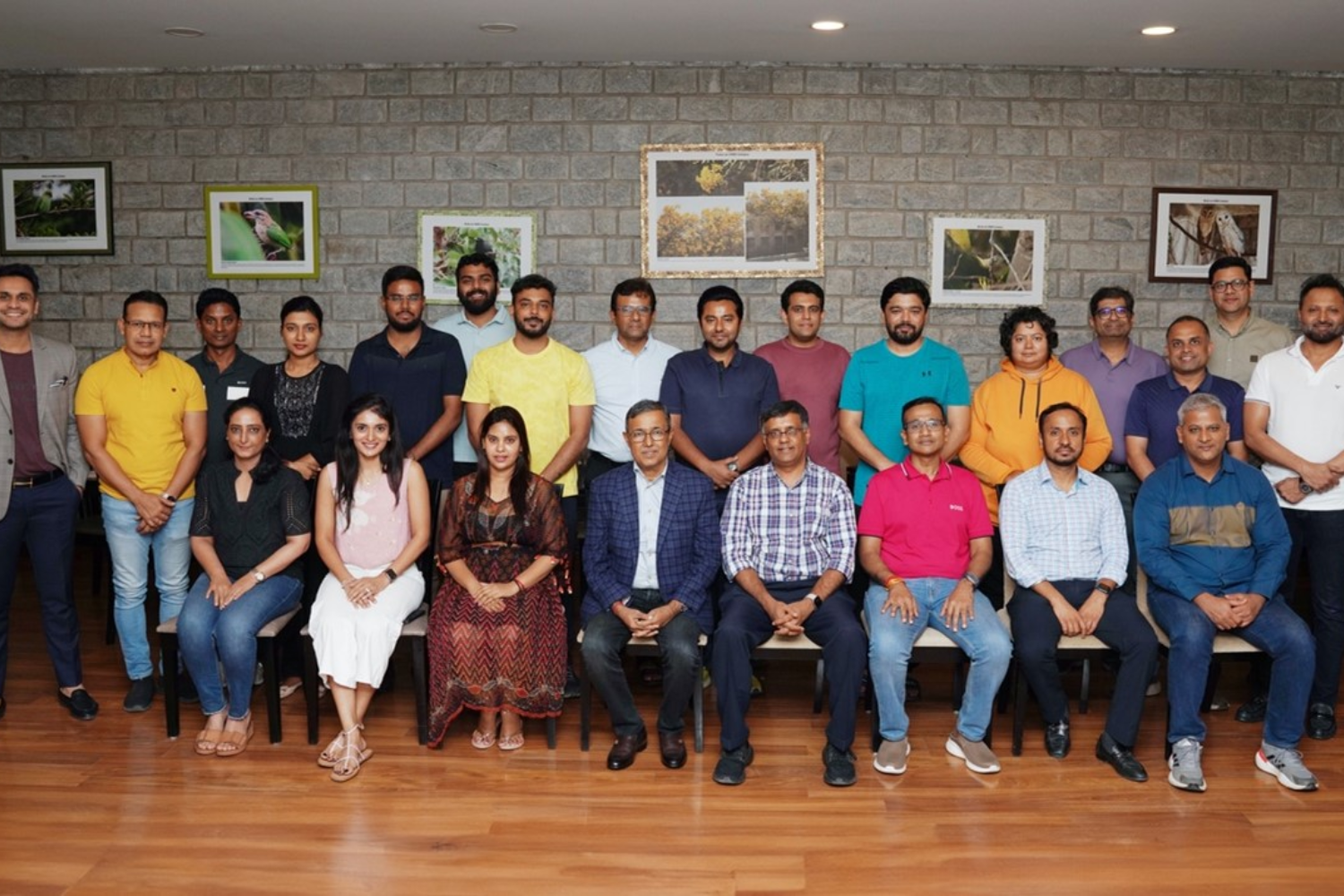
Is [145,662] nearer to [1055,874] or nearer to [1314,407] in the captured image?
[1055,874]

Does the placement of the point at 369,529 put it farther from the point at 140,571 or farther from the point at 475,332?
the point at 475,332

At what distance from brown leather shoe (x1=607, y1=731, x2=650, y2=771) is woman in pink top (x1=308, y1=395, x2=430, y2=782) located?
803mm

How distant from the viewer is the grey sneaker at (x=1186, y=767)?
12.2 ft

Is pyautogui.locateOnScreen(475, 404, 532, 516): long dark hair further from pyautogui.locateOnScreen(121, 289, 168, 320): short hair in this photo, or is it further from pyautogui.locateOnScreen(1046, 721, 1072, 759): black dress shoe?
pyautogui.locateOnScreen(1046, 721, 1072, 759): black dress shoe

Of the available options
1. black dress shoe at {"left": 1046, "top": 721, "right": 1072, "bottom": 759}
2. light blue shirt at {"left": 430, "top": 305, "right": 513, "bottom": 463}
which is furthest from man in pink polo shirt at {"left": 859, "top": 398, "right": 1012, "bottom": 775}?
light blue shirt at {"left": 430, "top": 305, "right": 513, "bottom": 463}

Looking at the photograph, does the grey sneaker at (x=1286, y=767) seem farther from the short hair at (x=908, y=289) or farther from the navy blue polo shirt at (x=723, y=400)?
the navy blue polo shirt at (x=723, y=400)

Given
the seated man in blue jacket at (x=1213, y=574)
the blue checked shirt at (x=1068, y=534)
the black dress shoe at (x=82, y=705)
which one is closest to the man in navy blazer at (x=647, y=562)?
the blue checked shirt at (x=1068, y=534)

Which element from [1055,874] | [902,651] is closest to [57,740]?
[902,651]

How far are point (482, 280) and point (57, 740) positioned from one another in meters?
2.31

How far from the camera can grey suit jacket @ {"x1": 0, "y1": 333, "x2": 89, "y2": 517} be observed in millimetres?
4188

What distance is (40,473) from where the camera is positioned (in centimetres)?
429

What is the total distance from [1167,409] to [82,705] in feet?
13.4

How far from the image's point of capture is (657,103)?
5.99 metres

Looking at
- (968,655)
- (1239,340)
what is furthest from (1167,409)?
(968,655)
